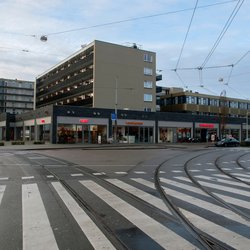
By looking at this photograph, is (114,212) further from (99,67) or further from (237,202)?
(99,67)

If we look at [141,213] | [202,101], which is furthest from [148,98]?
[141,213]

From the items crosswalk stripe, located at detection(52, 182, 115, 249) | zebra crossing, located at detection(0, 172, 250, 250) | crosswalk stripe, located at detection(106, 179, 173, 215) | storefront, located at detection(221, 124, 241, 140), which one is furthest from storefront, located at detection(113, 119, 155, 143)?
crosswalk stripe, located at detection(52, 182, 115, 249)

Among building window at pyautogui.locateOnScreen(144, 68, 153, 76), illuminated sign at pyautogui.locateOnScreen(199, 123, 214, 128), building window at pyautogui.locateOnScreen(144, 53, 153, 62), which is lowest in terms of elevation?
illuminated sign at pyautogui.locateOnScreen(199, 123, 214, 128)

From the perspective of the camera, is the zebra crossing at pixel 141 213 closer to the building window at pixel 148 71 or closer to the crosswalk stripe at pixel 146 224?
the crosswalk stripe at pixel 146 224

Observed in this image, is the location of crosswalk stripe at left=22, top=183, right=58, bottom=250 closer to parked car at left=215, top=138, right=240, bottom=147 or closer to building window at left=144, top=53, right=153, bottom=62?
parked car at left=215, top=138, right=240, bottom=147

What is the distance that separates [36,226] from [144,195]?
3.77 metres

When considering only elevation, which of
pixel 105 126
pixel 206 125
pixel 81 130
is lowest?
pixel 81 130

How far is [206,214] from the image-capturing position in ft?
24.2

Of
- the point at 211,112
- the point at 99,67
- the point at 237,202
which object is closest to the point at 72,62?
the point at 99,67

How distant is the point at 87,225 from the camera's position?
6484 mm

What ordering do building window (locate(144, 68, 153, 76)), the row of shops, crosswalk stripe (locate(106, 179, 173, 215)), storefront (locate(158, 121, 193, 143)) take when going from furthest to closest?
building window (locate(144, 68, 153, 76)) → storefront (locate(158, 121, 193, 143)) → the row of shops → crosswalk stripe (locate(106, 179, 173, 215))

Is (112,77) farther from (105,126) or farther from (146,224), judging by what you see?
(146,224)

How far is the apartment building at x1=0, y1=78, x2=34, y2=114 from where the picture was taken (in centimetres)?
13773

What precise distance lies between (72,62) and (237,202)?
70.5m
